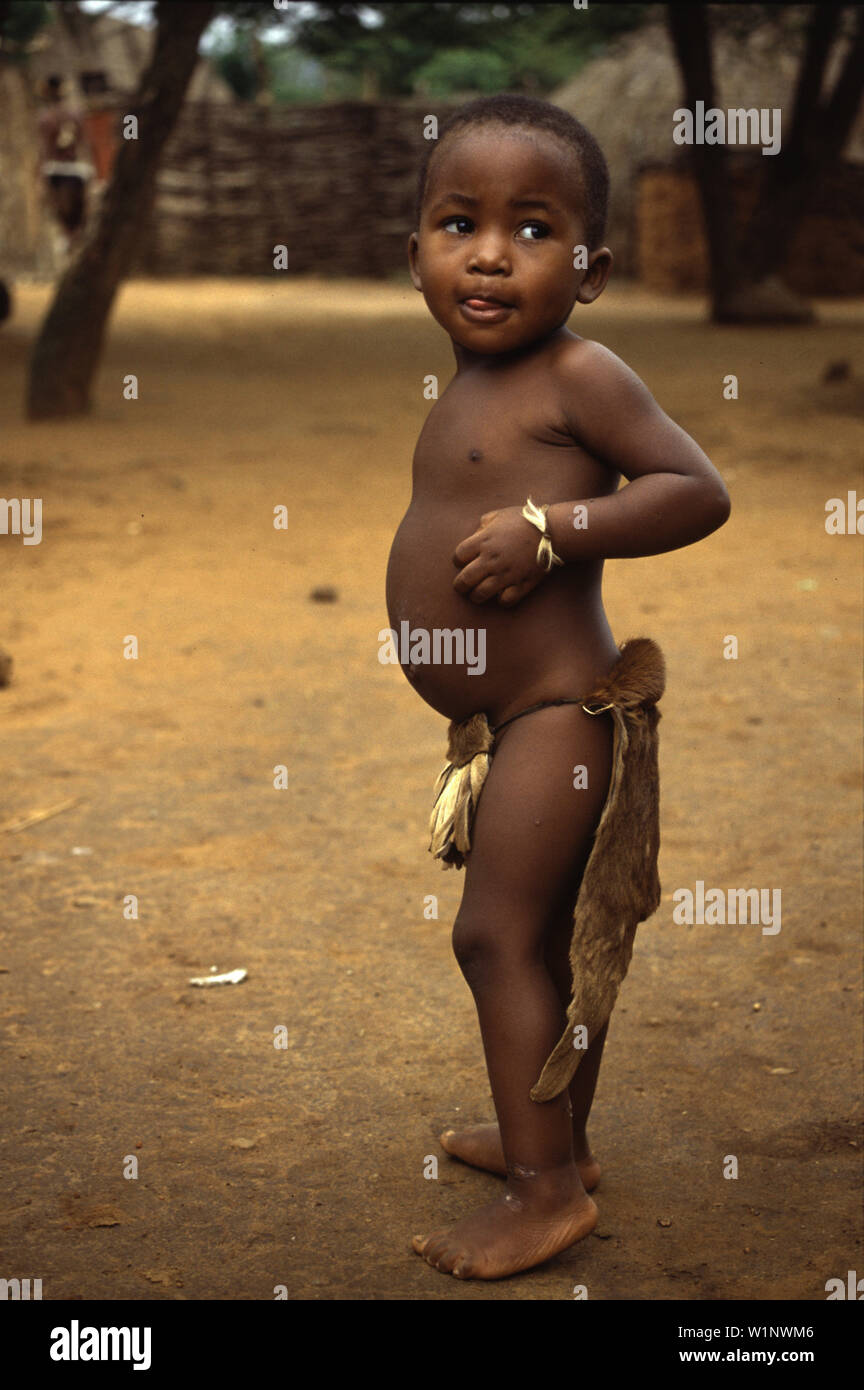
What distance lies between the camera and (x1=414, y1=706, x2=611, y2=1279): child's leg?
212 cm

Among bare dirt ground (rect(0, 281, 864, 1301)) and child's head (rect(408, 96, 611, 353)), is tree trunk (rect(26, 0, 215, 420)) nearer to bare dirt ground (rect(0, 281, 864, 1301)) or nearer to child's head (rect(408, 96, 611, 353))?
bare dirt ground (rect(0, 281, 864, 1301))

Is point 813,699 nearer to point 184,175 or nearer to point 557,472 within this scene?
point 557,472

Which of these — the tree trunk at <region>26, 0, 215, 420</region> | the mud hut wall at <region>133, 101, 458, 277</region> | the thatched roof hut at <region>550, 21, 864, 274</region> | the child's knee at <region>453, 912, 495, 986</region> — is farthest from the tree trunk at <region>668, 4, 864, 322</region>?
the child's knee at <region>453, 912, 495, 986</region>

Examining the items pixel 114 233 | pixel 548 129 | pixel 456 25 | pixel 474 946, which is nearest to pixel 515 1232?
pixel 474 946

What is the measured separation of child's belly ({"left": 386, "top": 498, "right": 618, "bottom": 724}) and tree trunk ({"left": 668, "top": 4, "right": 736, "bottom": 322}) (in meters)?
13.6

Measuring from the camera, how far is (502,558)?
2.03 m

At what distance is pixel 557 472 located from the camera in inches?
83.0

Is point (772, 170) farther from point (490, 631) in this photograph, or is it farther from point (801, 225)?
point (490, 631)

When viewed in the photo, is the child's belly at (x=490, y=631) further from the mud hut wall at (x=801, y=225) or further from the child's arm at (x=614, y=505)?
the mud hut wall at (x=801, y=225)

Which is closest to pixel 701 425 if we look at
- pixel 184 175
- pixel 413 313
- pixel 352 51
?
pixel 413 313

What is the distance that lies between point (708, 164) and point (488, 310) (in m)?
14.3

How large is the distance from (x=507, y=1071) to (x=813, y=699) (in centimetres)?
281

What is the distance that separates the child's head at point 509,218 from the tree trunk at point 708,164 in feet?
44.1

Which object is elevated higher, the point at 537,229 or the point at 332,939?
the point at 537,229
